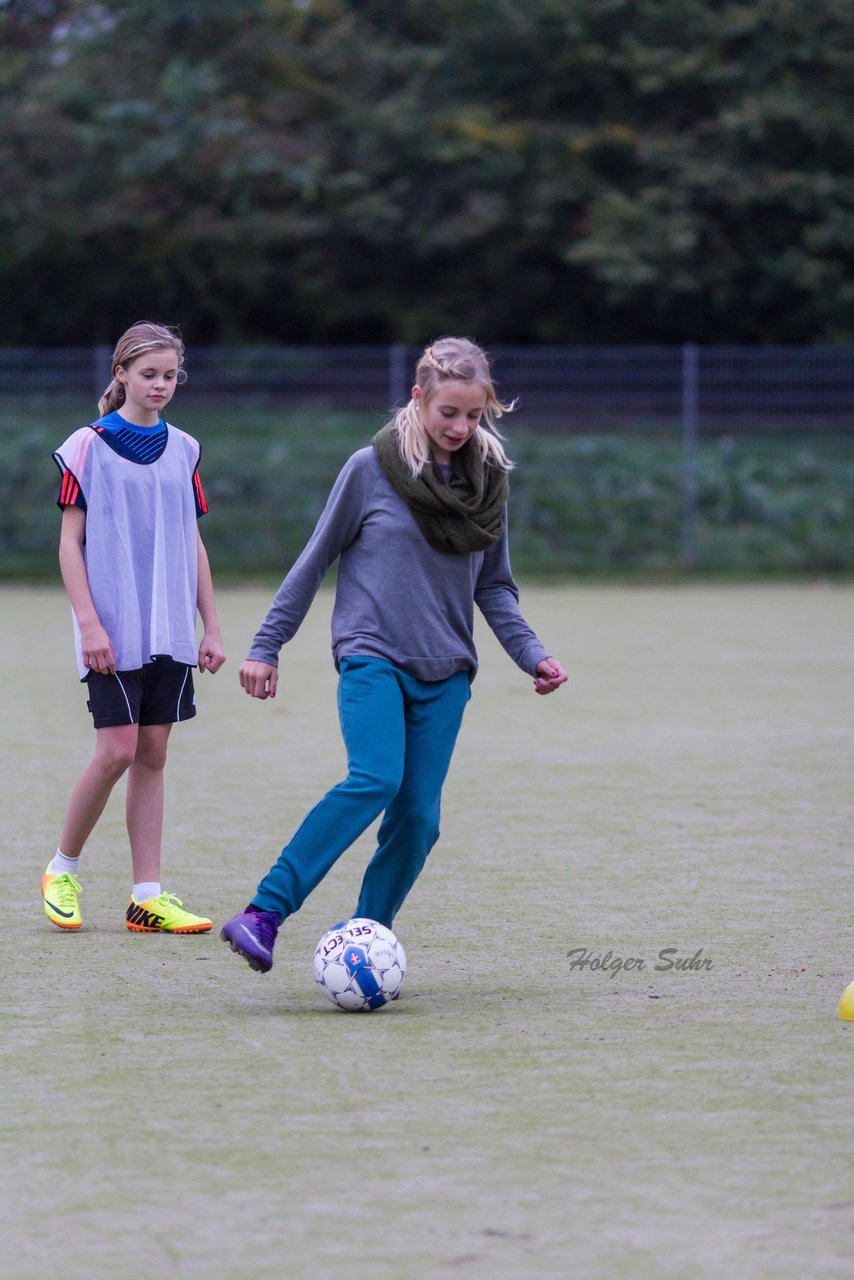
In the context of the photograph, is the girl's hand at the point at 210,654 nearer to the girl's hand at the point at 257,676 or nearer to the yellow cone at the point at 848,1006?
the girl's hand at the point at 257,676

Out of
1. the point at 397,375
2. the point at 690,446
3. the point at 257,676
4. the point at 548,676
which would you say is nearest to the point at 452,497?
the point at 548,676

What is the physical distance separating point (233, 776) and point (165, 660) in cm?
299

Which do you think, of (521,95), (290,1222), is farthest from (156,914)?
(521,95)

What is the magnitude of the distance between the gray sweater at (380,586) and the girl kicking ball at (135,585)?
785 mm

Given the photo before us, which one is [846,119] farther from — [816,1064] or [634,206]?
[816,1064]

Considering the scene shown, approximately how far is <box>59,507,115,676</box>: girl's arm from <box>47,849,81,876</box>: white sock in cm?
66

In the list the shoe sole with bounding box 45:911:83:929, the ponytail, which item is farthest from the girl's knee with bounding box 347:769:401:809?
the ponytail

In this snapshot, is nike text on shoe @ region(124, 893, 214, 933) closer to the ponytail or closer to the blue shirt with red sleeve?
the blue shirt with red sleeve

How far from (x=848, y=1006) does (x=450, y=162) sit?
75.2 feet

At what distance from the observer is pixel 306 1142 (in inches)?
137

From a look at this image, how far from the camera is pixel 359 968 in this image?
14.8 ft

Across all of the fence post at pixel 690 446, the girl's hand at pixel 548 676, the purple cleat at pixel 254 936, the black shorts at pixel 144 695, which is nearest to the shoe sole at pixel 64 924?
the black shorts at pixel 144 695

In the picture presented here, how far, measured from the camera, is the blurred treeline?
25.1 metres

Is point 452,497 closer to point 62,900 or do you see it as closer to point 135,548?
point 135,548
